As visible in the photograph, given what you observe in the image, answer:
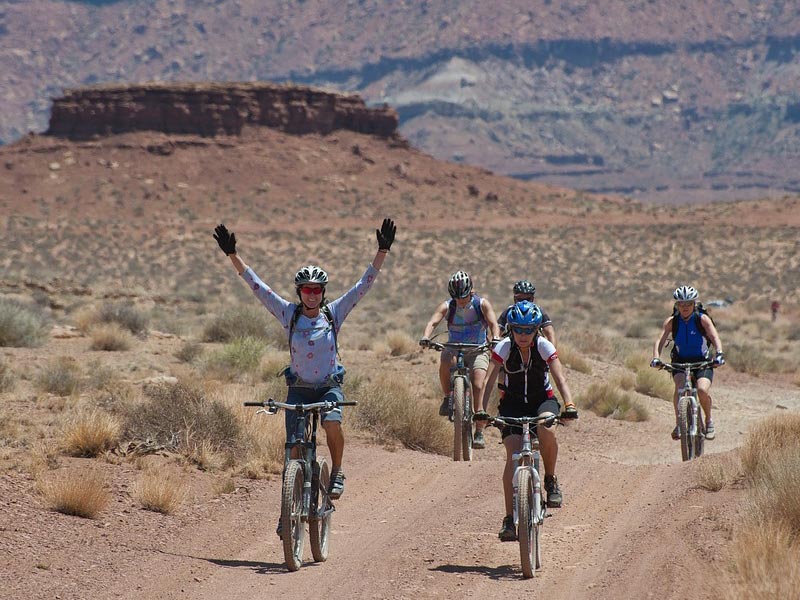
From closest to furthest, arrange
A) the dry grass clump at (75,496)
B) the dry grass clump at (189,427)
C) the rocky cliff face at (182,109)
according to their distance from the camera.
→ 1. the dry grass clump at (75,496)
2. the dry grass clump at (189,427)
3. the rocky cliff face at (182,109)

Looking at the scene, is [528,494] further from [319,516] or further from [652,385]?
[652,385]

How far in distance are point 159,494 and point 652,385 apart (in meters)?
12.2

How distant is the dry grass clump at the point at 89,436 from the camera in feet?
37.9

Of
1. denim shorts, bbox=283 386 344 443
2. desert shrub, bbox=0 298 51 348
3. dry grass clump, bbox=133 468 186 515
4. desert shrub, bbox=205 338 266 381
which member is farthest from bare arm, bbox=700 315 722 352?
desert shrub, bbox=0 298 51 348

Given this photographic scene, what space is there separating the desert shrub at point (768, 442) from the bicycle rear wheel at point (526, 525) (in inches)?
90.8

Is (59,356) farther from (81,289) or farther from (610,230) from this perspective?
(610,230)

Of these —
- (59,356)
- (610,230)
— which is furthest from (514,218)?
(59,356)

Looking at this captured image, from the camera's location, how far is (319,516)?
8844mm

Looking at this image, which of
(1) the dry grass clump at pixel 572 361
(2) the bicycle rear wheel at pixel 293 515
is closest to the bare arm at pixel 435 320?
(2) the bicycle rear wheel at pixel 293 515

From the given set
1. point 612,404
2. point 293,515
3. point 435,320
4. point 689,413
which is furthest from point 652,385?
point 293,515

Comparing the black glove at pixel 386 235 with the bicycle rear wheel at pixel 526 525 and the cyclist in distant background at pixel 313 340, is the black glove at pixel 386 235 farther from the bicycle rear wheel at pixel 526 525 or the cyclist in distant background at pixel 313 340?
the bicycle rear wheel at pixel 526 525

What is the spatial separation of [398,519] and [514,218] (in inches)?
2702

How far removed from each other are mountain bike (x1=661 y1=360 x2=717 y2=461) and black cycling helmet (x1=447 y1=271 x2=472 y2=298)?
2154 mm

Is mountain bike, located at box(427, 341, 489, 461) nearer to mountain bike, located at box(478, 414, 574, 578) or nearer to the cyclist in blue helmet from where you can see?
the cyclist in blue helmet
